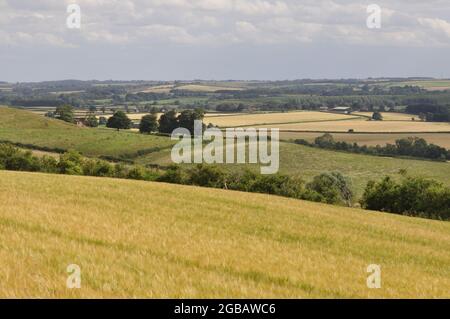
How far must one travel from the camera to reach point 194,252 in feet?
42.2

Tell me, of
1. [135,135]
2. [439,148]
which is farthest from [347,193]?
[135,135]

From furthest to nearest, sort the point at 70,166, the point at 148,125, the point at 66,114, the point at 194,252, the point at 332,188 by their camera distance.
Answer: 1. the point at 66,114
2. the point at 148,125
3. the point at 332,188
4. the point at 70,166
5. the point at 194,252

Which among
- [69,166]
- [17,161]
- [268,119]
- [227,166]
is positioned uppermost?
[268,119]

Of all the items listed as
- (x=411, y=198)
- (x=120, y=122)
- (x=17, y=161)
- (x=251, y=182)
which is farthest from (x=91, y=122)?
(x=411, y=198)

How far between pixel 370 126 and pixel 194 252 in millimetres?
136644

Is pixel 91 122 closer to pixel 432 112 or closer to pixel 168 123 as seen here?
pixel 168 123

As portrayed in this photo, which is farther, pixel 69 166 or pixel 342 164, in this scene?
pixel 342 164

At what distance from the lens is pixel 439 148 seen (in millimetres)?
103188

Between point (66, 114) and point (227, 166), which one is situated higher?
point (66, 114)

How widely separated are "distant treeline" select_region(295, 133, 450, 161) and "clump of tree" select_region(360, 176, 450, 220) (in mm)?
47386

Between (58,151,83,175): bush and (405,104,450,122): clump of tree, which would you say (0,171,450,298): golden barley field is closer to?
(58,151,83,175): bush
